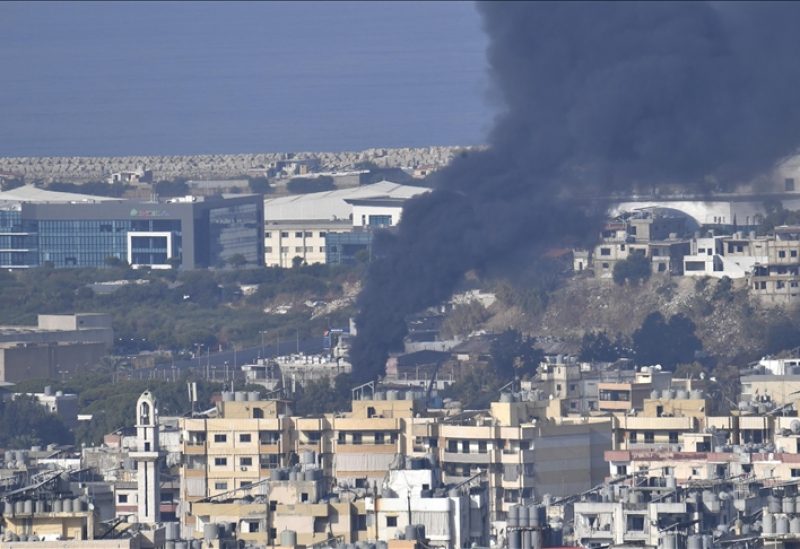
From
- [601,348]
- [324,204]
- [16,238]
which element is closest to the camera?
[601,348]

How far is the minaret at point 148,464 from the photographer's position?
36.5m

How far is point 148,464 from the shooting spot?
121 ft

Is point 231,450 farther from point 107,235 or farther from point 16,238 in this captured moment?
point 16,238

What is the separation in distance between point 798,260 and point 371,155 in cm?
6577

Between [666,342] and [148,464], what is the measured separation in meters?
28.5

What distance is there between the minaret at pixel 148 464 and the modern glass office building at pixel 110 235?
191 feet

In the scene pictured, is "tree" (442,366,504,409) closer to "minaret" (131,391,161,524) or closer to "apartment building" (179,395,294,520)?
"apartment building" (179,395,294,520)

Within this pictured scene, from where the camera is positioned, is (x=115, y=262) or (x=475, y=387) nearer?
(x=475, y=387)

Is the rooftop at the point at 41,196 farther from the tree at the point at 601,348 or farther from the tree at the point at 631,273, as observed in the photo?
the tree at the point at 601,348

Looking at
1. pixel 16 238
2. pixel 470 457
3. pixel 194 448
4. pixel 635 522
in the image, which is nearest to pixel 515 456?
pixel 470 457

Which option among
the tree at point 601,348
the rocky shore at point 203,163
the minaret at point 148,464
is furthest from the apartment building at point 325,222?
the minaret at point 148,464

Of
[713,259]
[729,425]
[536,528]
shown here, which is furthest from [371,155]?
[536,528]

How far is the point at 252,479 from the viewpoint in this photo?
3956 centimetres

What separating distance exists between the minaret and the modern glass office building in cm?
5810
